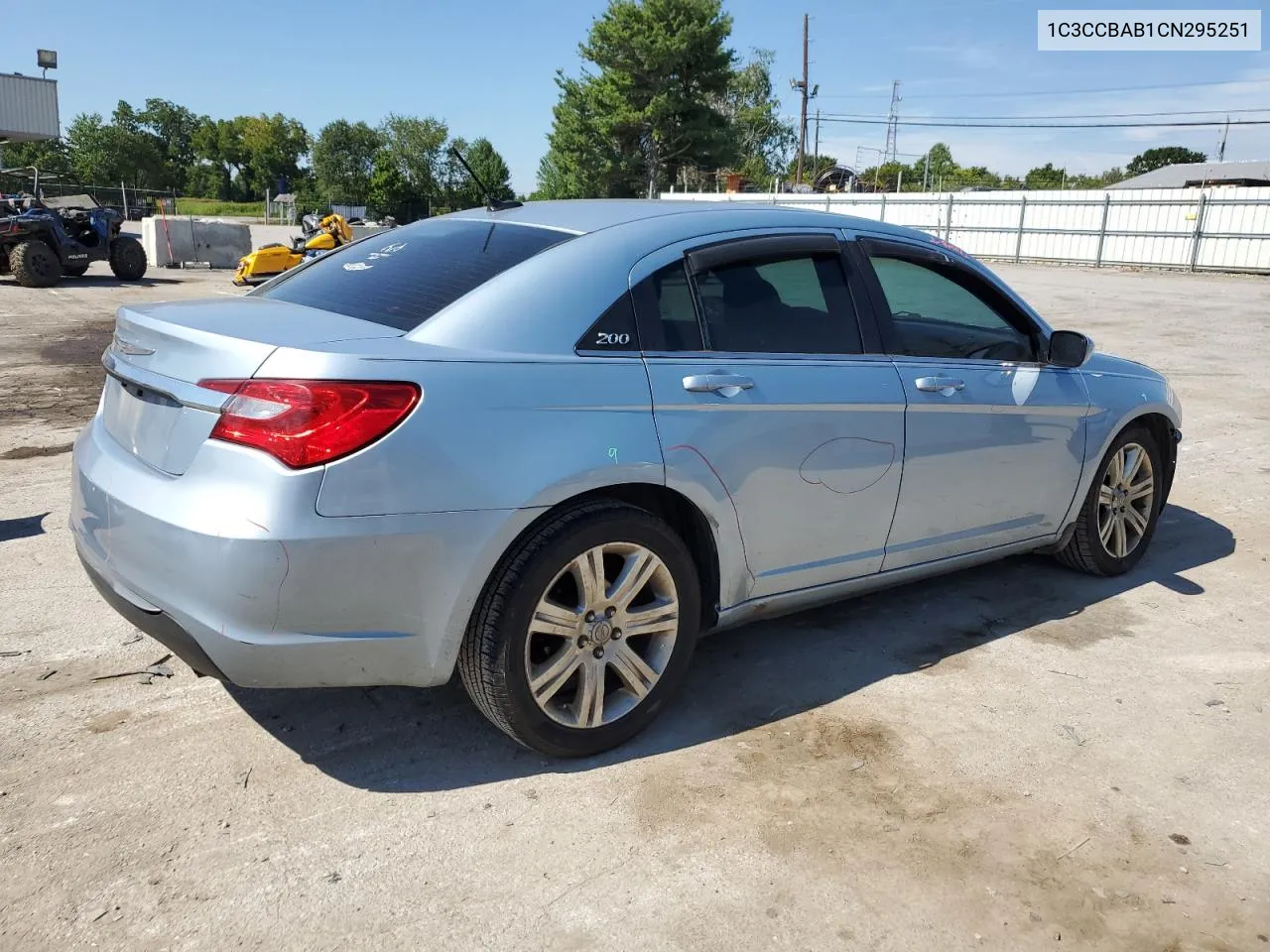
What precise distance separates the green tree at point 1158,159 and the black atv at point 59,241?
9623 cm

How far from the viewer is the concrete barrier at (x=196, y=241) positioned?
78.0 feet

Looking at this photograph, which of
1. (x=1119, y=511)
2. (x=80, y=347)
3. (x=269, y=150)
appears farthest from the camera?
(x=269, y=150)

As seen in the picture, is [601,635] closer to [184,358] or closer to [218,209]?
[184,358]

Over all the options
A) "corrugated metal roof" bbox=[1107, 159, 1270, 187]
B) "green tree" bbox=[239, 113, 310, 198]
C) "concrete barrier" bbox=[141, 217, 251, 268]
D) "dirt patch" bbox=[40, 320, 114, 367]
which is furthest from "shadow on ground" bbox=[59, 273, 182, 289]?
"green tree" bbox=[239, 113, 310, 198]

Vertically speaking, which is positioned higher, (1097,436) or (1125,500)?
(1097,436)

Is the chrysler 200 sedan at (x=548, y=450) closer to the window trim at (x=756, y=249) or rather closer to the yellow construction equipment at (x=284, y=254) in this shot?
the window trim at (x=756, y=249)

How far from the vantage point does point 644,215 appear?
3.30m

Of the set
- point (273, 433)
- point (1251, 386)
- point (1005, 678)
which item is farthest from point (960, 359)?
point (1251, 386)

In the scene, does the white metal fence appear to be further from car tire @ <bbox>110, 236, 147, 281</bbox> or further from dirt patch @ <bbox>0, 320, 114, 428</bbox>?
dirt patch @ <bbox>0, 320, 114, 428</bbox>

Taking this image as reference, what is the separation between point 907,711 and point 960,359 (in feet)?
4.50

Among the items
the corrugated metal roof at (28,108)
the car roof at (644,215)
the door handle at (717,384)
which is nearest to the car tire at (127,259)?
the car roof at (644,215)

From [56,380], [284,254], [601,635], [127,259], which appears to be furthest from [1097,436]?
[127,259]

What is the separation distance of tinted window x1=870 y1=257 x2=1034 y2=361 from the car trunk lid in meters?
1.91

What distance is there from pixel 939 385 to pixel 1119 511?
1576mm
